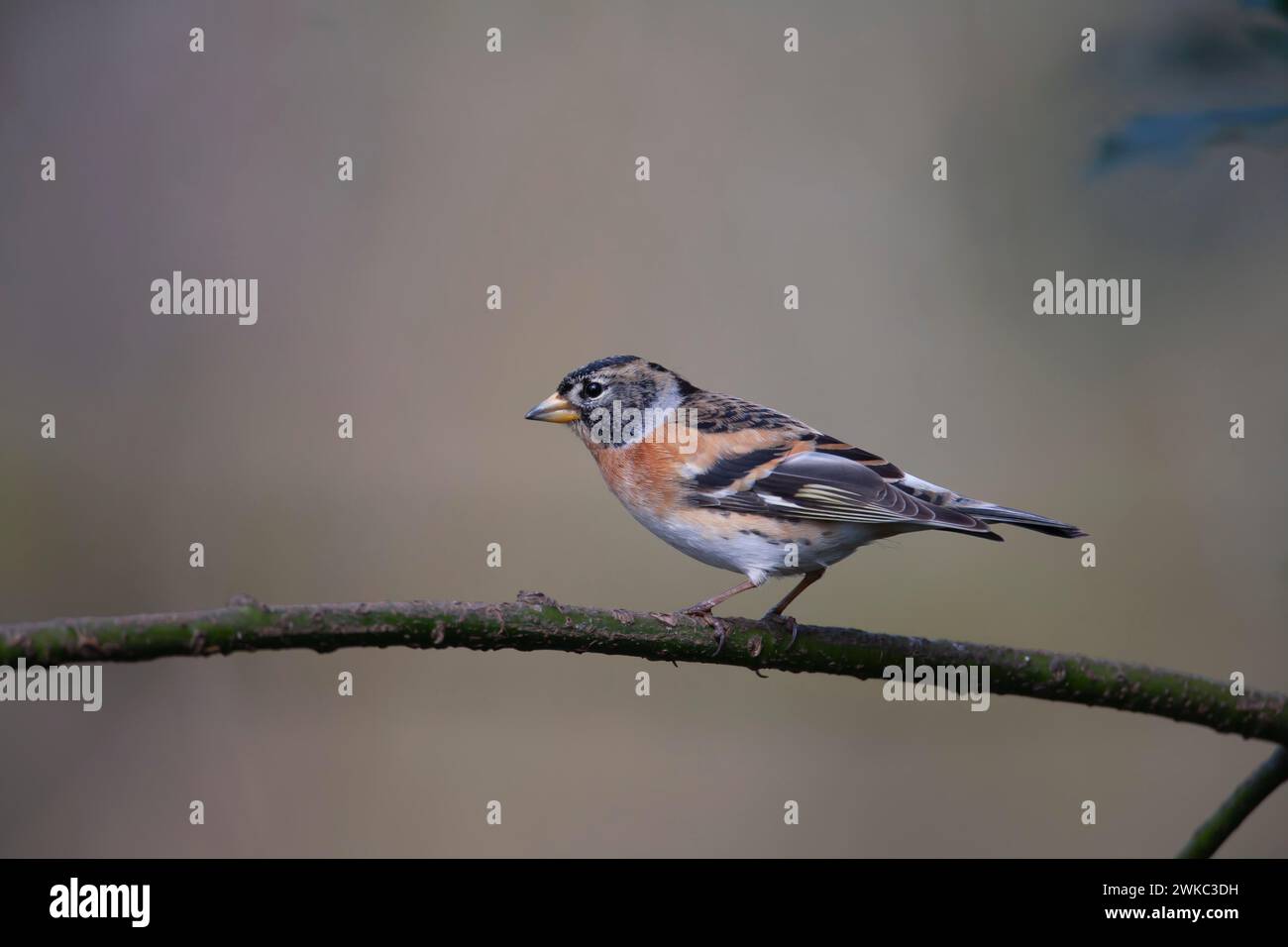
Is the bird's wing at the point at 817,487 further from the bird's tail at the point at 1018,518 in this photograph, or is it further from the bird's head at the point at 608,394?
the bird's head at the point at 608,394

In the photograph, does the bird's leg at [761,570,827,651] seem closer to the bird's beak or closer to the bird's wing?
the bird's wing

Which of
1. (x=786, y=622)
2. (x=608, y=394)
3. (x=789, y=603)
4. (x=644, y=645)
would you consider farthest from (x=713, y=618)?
(x=608, y=394)

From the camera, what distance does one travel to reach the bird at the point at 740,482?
3467mm

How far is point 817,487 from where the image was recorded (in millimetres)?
3561

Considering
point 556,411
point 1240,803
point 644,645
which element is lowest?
point 1240,803

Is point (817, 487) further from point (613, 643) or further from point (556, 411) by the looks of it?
point (613, 643)

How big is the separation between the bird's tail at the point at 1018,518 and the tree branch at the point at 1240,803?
0.69 metres

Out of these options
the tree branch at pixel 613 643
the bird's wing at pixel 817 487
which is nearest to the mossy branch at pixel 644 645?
the tree branch at pixel 613 643

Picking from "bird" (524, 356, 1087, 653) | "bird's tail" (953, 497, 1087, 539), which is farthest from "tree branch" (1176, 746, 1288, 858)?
"bird" (524, 356, 1087, 653)

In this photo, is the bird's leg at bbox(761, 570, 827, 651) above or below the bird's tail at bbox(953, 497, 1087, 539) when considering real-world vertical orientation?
below

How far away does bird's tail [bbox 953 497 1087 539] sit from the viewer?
3061mm

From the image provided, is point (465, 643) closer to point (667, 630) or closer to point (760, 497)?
point (667, 630)

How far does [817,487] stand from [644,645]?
4.26 feet

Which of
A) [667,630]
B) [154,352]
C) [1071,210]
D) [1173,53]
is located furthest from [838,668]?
[154,352]
